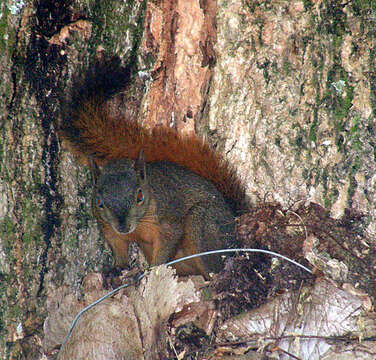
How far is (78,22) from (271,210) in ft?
3.92

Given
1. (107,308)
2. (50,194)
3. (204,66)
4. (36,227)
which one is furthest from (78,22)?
(107,308)

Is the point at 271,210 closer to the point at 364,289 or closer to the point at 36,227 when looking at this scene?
the point at 364,289

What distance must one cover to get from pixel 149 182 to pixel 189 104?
0.47 m

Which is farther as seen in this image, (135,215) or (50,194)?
(135,215)

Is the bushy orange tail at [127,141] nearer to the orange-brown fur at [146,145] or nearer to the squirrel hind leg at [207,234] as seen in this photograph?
the orange-brown fur at [146,145]

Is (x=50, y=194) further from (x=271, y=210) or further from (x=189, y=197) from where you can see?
(x=271, y=210)

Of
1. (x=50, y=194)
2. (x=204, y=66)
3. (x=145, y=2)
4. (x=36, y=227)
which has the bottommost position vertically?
(x=36, y=227)

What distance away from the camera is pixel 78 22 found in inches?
75.8

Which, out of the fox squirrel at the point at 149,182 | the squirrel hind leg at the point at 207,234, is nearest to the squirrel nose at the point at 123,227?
the fox squirrel at the point at 149,182

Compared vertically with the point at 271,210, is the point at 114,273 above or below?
below

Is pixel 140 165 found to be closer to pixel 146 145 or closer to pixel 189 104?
pixel 146 145

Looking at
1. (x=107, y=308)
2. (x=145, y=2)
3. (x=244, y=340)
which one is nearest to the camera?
(x=244, y=340)

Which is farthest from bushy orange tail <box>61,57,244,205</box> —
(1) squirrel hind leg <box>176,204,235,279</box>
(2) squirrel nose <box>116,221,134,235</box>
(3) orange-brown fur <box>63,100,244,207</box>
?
(2) squirrel nose <box>116,221,134,235</box>

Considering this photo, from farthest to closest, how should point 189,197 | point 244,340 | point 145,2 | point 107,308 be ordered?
1. point 189,197
2. point 145,2
3. point 107,308
4. point 244,340
